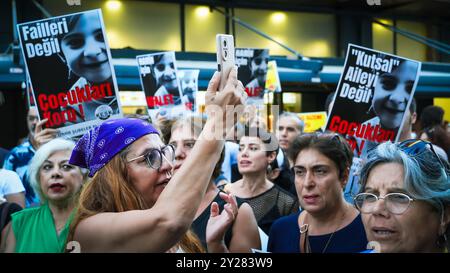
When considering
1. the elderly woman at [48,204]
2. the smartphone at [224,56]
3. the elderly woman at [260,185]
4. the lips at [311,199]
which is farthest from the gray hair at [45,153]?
the smartphone at [224,56]

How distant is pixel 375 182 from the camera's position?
1.98 m

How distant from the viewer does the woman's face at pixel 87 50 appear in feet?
11.3

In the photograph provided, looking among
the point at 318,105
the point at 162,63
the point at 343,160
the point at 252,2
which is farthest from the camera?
the point at 318,105

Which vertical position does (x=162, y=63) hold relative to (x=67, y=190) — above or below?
above

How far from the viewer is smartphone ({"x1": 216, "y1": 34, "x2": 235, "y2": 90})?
1675 millimetres

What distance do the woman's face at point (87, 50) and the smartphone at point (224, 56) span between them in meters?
1.87

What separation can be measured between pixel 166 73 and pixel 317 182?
129 inches

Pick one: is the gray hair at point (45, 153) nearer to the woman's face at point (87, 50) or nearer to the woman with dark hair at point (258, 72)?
the woman's face at point (87, 50)

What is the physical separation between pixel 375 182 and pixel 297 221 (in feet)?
3.05

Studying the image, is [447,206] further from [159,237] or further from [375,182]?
[159,237]

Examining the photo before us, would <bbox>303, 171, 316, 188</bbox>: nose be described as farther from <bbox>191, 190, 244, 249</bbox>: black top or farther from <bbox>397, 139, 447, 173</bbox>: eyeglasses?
<bbox>397, 139, 447, 173</bbox>: eyeglasses
